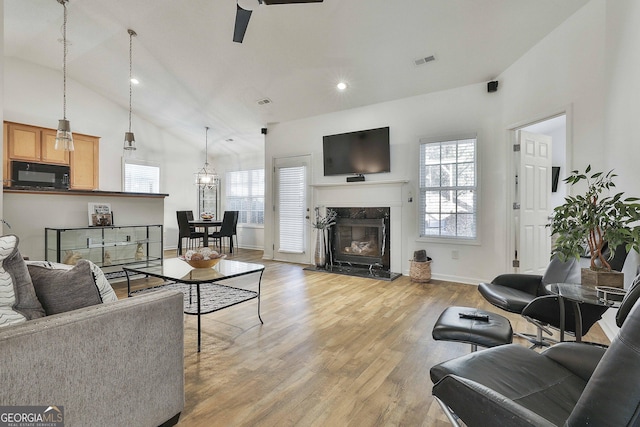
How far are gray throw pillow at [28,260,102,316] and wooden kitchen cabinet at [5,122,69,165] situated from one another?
5565mm

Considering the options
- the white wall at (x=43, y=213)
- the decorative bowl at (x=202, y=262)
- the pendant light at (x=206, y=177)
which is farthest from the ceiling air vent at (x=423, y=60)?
the pendant light at (x=206, y=177)

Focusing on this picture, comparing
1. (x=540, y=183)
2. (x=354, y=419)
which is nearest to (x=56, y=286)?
(x=354, y=419)

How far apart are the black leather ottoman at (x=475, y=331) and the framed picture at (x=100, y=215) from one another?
4.23 meters

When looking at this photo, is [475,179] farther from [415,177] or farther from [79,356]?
[79,356]

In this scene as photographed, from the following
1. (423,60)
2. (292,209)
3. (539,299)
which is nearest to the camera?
(539,299)

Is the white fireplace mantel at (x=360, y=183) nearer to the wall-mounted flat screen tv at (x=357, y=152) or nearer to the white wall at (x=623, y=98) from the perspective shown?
the wall-mounted flat screen tv at (x=357, y=152)

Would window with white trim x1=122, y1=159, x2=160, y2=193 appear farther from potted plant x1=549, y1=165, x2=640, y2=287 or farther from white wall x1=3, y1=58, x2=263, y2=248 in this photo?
potted plant x1=549, y1=165, x2=640, y2=287

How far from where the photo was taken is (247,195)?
8273 mm

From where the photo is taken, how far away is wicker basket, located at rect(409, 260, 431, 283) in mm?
4465

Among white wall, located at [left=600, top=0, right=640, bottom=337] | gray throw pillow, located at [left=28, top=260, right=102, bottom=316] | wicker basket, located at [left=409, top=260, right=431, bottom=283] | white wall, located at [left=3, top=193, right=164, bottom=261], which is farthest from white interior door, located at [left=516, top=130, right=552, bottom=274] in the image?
white wall, located at [left=3, top=193, right=164, bottom=261]

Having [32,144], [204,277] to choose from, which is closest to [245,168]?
[32,144]

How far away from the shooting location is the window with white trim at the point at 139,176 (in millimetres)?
6926

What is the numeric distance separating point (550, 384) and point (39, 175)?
7.36 meters

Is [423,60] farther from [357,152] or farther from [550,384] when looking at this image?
[550,384]
